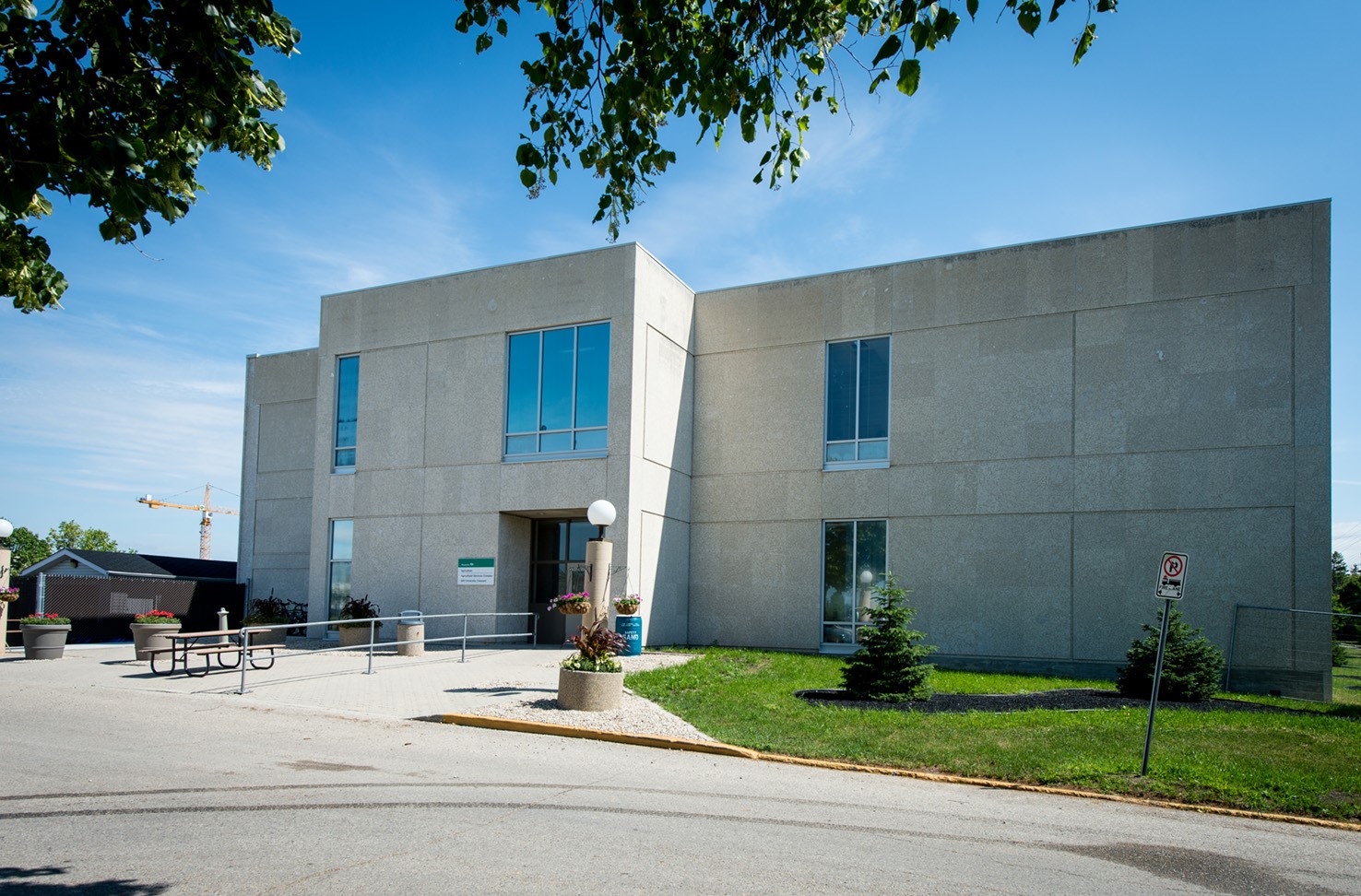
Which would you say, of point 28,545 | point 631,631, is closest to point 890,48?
point 631,631

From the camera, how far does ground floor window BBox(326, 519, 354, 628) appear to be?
2622cm

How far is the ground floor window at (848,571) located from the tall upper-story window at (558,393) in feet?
20.1

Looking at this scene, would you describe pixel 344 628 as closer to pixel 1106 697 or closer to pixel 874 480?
pixel 874 480

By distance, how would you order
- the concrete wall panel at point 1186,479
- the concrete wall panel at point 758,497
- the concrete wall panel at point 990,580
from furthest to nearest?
the concrete wall panel at point 758,497 → the concrete wall panel at point 990,580 → the concrete wall panel at point 1186,479

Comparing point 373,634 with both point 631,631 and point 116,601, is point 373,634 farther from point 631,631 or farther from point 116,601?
point 116,601

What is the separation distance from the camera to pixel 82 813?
7359mm

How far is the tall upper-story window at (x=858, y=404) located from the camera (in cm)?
2384

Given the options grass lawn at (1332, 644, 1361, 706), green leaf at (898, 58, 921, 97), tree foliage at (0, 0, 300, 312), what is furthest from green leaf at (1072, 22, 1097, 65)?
grass lawn at (1332, 644, 1361, 706)

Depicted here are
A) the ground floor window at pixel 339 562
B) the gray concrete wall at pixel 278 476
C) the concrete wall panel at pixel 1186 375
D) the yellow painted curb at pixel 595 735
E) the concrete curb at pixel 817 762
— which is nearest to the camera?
the concrete curb at pixel 817 762

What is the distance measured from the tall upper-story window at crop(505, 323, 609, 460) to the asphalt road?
12.9 meters

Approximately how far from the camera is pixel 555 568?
25375mm

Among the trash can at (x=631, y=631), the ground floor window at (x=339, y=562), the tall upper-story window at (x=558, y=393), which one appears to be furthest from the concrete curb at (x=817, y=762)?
the ground floor window at (x=339, y=562)

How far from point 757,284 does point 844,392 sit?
3.75 metres

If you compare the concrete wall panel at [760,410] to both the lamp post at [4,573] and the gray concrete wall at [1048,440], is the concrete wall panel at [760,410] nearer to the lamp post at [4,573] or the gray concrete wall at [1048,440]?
the gray concrete wall at [1048,440]
